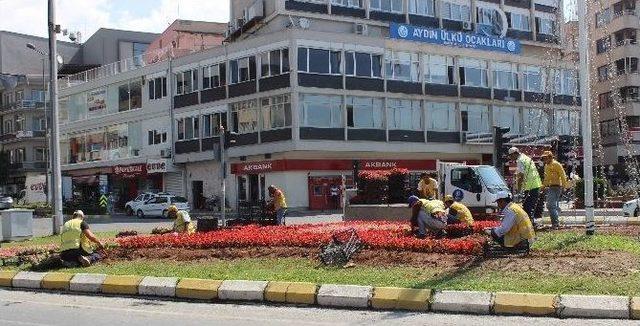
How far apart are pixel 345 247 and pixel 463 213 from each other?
402 centimetres

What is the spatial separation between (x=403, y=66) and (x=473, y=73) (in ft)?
20.6

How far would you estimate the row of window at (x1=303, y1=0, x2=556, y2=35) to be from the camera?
54.3 metres

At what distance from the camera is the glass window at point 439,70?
51250mm

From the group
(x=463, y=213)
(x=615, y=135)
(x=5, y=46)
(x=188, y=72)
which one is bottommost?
(x=463, y=213)

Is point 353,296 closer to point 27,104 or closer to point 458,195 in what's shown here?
point 458,195

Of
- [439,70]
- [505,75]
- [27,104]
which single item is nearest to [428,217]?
[439,70]

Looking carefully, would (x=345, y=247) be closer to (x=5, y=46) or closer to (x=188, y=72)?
(x=188, y=72)

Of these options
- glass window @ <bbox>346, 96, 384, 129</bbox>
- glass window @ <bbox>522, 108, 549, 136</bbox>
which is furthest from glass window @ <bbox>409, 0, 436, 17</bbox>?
glass window @ <bbox>346, 96, 384, 129</bbox>

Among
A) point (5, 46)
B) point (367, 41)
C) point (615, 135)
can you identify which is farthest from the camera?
point (5, 46)

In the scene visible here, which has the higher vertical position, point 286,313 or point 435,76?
point 435,76

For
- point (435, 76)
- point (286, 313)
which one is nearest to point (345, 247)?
point (286, 313)

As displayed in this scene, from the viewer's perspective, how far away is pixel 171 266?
14.7m

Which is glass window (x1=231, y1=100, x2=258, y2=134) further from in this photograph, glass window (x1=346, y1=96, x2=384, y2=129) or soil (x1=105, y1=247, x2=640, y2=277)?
soil (x1=105, y1=247, x2=640, y2=277)

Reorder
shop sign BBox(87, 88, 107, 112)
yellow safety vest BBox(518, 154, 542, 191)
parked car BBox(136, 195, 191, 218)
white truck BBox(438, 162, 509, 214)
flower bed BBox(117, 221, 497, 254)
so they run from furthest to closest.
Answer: shop sign BBox(87, 88, 107, 112), parked car BBox(136, 195, 191, 218), white truck BBox(438, 162, 509, 214), yellow safety vest BBox(518, 154, 542, 191), flower bed BBox(117, 221, 497, 254)
